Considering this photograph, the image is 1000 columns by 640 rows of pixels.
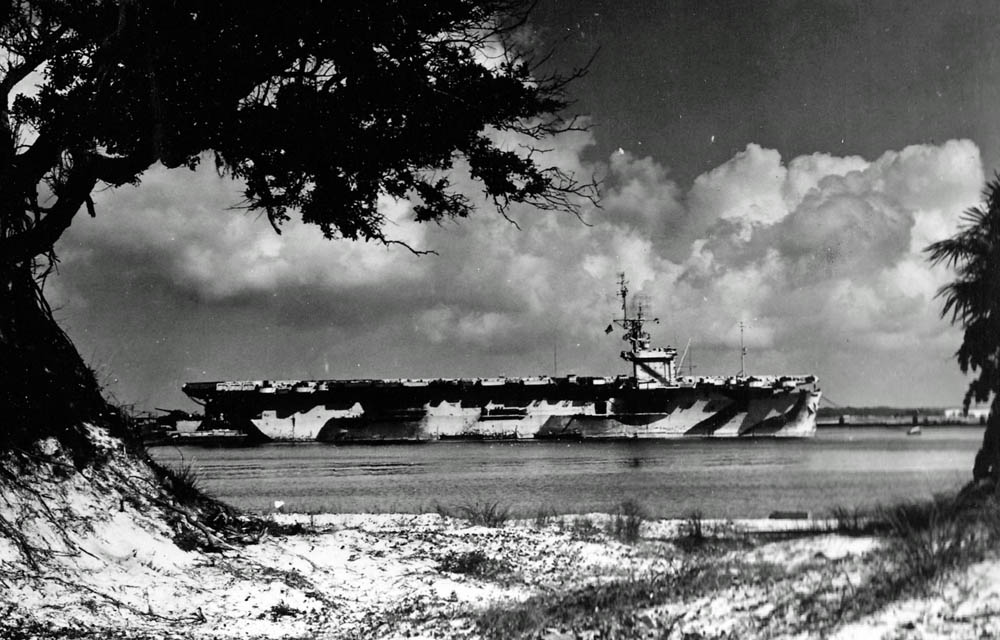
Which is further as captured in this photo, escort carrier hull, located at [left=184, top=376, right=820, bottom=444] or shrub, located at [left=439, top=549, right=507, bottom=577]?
escort carrier hull, located at [left=184, top=376, right=820, bottom=444]

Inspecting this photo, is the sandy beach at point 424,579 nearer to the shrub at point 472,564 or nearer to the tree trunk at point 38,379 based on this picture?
the shrub at point 472,564

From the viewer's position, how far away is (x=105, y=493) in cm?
583

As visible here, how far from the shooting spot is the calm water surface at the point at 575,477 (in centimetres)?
1580

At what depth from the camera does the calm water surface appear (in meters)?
15.8

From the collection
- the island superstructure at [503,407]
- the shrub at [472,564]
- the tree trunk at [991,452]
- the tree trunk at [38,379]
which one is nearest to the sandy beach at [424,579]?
the shrub at [472,564]

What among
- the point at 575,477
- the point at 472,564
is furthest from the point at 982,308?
the point at 575,477

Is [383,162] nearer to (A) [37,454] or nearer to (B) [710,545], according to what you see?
(A) [37,454]

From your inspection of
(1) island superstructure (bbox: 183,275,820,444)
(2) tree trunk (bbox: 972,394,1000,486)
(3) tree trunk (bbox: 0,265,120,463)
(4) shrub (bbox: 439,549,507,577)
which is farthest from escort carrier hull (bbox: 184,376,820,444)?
(2) tree trunk (bbox: 972,394,1000,486)

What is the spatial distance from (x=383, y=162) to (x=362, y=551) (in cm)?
335

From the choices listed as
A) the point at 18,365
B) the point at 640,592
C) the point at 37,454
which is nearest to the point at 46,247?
the point at 18,365

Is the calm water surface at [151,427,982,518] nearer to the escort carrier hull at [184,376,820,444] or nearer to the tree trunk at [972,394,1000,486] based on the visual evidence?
the tree trunk at [972,394,1000,486]

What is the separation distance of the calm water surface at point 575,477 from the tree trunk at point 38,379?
2006 mm

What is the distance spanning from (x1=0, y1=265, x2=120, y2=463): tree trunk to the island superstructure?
130 feet

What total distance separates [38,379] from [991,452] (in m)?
6.73
